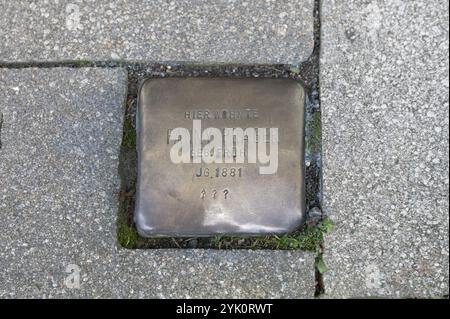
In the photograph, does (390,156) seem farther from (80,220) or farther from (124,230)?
(80,220)

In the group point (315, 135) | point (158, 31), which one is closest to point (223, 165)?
point (315, 135)

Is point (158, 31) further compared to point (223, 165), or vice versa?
point (158, 31)

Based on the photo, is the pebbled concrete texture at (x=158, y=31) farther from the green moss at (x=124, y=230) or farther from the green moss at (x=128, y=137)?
the green moss at (x=124, y=230)

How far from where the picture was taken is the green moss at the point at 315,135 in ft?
6.29

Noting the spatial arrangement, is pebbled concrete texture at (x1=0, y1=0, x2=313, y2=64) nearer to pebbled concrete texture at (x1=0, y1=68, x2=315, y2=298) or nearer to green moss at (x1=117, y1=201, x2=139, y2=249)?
pebbled concrete texture at (x1=0, y1=68, x2=315, y2=298)

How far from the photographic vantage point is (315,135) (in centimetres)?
192

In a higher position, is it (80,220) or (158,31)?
(158,31)

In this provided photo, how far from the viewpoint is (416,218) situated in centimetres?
189

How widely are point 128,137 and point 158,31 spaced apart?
0.46 meters

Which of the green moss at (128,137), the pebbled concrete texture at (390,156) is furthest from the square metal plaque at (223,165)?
the pebbled concrete texture at (390,156)

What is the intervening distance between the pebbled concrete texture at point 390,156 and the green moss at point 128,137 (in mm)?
776

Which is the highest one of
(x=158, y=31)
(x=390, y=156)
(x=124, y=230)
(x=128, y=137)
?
A: (x=158, y=31)

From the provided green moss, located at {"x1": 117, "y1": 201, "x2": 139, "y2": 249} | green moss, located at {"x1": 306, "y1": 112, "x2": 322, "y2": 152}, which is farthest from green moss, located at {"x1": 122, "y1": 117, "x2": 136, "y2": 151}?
green moss, located at {"x1": 306, "y1": 112, "x2": 322, "y2": 152}

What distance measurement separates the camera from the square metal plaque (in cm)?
183
